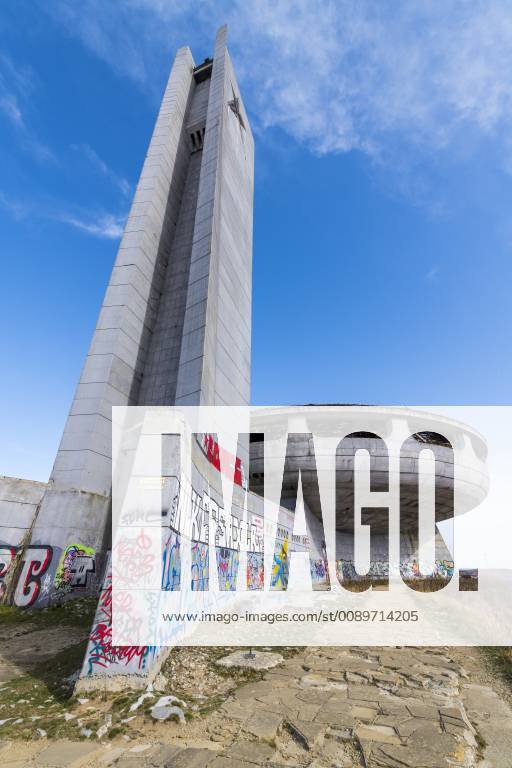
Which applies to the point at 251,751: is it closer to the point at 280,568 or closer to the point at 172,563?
the point at 172,563

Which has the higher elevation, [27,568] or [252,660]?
[27,568]

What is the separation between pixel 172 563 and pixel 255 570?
1136cm

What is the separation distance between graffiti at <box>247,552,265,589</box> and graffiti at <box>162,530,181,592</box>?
31.3ft

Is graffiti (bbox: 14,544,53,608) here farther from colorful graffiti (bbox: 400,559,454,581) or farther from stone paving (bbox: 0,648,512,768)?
Result: colorful graffiti (bbox: 400,559,454,581)

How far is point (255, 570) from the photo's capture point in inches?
697

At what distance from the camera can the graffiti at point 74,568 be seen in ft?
44.7

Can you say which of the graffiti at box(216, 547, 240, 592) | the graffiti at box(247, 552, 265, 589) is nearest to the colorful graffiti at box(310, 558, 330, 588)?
the graffiti at box(247, 552, 265, 589)

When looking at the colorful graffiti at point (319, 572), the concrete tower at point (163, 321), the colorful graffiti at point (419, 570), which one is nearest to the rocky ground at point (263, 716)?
the concrete tower at point (163, 321)

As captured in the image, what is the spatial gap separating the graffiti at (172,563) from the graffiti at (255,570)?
955cm

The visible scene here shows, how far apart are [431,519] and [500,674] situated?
36.7 metres

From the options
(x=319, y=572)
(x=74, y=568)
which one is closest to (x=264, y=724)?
(x=74, y=568)

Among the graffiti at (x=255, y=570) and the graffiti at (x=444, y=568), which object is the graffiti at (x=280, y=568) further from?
the graffiti at (x=444, y=568)

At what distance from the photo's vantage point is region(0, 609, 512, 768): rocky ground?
4219 millimetres

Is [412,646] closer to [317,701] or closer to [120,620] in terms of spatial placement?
[317,701]
